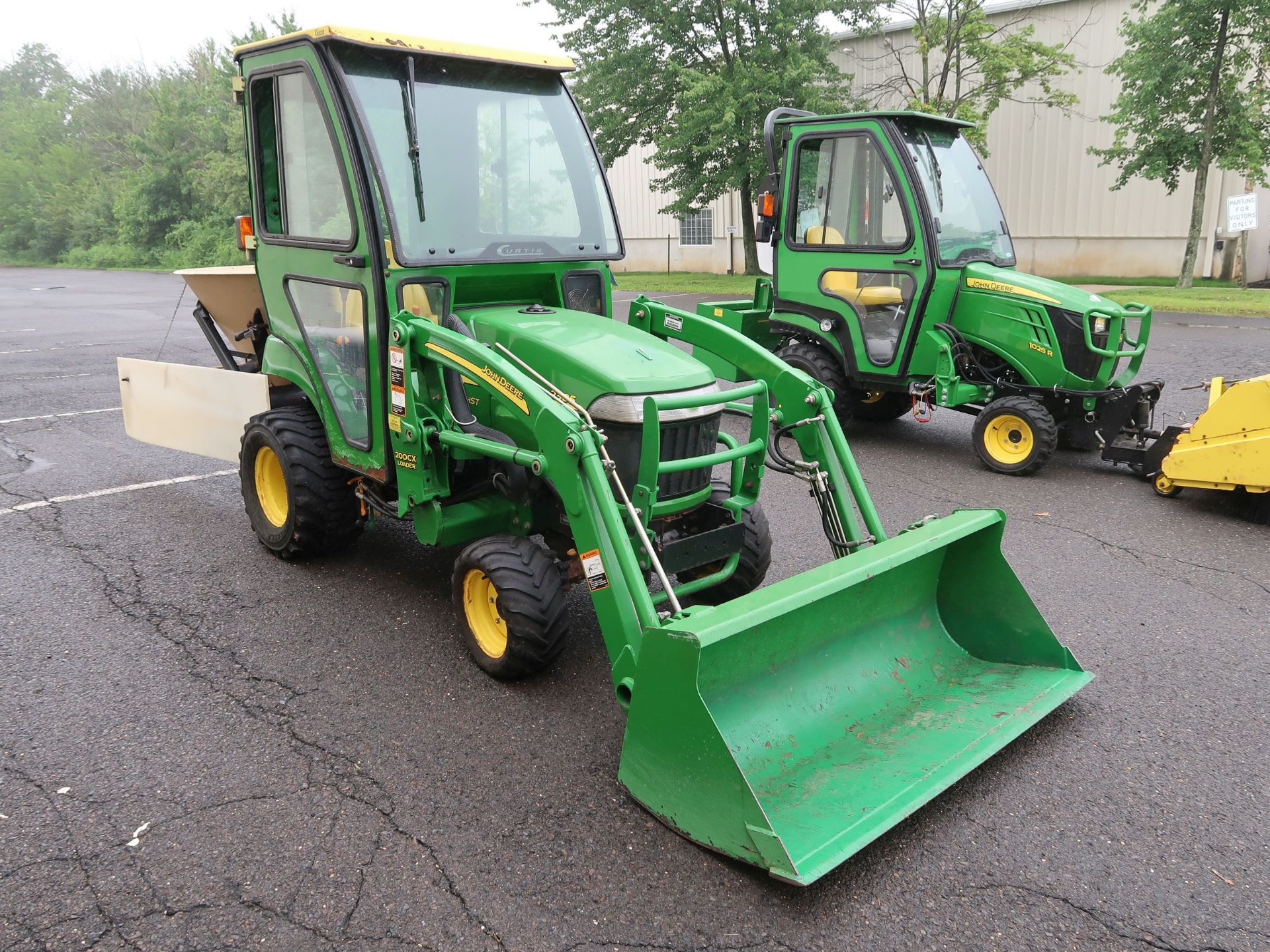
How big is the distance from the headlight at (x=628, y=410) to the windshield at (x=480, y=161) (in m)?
1.03

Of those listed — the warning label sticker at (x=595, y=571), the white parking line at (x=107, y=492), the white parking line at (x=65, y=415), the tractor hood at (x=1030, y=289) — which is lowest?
the white parking line at (x=107, y=492)

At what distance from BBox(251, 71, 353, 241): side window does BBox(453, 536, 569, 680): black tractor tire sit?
1573mm

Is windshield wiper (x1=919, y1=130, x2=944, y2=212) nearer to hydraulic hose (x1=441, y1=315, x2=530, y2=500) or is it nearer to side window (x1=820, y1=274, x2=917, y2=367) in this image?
side window (x1=820, y1=274, x2=917, y2=367)

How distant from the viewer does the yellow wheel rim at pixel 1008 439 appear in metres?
6.96

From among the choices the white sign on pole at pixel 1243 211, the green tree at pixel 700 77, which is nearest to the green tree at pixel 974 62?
the green tree at pixel 700 77

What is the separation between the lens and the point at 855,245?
7.62 metres

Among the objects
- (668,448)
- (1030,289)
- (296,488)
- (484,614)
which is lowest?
(484,614)

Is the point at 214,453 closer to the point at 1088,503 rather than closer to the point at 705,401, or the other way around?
the point at 705,401

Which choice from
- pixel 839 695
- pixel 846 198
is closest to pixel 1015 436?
pixel 846 198

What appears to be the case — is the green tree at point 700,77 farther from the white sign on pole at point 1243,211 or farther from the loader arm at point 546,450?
the loader arm at point 546,450

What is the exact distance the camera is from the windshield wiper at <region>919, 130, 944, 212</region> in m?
7.24

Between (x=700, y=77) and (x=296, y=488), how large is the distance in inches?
737

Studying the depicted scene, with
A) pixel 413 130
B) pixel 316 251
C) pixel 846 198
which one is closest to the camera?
pixel 413 130

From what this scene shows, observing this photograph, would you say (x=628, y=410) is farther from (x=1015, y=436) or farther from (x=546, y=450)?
(x=1015, y=436)
